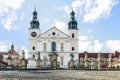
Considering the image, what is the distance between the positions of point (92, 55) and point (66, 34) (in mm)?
18474

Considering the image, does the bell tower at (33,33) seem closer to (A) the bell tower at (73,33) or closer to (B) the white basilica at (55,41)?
(B) the white basilica at (55,41)

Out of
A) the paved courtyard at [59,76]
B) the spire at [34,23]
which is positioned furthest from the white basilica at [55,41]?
the paved courtyard at [59,76]

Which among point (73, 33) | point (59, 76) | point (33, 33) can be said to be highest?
point (33, 33)

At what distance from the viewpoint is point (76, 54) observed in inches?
4072

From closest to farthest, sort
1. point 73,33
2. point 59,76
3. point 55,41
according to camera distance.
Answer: point 59,76
point 73,33
point 55,41

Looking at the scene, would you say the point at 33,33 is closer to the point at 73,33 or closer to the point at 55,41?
the point at 55,41

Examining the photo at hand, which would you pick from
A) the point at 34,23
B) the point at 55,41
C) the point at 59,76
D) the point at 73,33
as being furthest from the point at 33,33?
the point at 59,76

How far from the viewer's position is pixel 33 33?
4149 inches

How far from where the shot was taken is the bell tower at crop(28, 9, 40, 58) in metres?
104

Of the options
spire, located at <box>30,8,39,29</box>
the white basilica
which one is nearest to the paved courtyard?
the white basilica

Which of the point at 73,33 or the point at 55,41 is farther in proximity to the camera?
the point at 55,41

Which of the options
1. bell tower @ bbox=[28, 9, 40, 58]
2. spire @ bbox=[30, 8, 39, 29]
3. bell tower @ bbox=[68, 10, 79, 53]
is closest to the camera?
bell tower @ bbox=[28, 9, 40, 58]

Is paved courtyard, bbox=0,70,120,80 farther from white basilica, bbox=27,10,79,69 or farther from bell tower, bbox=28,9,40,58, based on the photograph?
white basilica, bbox=27,10,79,69

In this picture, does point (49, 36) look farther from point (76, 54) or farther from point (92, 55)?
point (92, 55)
